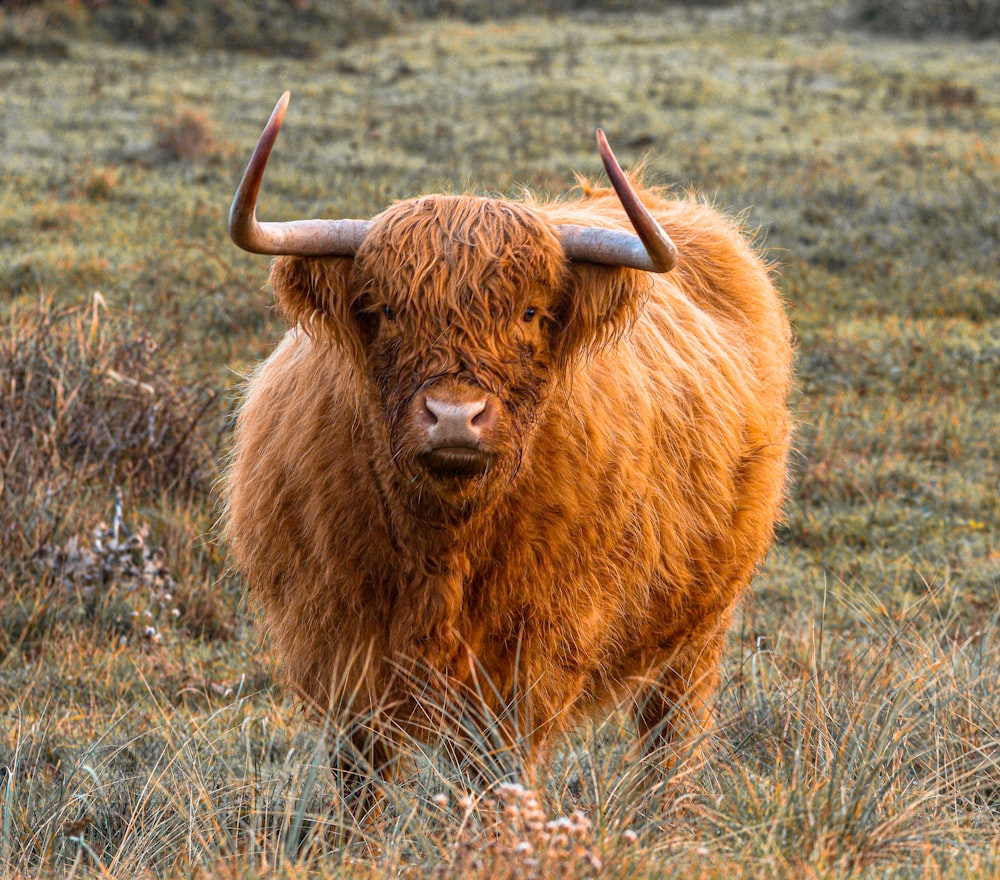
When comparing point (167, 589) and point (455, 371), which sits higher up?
point (455, 371)

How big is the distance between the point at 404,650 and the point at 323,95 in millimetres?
17586

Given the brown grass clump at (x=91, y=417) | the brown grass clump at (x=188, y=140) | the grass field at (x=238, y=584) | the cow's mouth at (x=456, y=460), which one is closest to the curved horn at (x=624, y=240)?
the cow's mouth at (x=456, y=460)

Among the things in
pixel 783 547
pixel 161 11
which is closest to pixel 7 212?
pixel 783 547

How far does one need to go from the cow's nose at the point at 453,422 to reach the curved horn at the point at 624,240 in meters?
0.56

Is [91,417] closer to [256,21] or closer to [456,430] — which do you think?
[456,430]

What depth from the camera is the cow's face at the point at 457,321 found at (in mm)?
2965

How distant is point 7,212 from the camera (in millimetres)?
11461

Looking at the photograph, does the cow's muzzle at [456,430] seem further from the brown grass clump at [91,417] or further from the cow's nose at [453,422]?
the brown grass clump at [91,417]

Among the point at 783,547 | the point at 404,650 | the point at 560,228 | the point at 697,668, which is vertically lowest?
the point at 783,547

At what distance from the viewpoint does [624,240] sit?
10.5 ft

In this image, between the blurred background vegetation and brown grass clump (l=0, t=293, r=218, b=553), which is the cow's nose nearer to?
brown grass clump (l=0, t=293, r=218, b=553)

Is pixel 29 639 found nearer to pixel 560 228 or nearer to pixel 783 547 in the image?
pixel 560 228

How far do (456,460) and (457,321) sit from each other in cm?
38

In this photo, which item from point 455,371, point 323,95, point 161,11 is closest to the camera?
point 455,371
